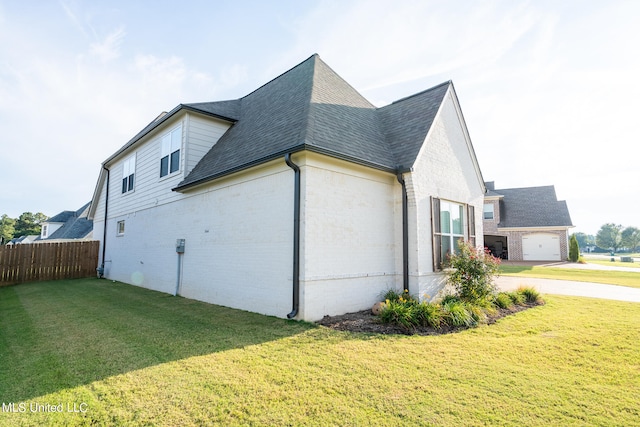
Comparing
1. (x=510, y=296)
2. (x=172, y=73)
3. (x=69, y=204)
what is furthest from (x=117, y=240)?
(x=69, y=204)

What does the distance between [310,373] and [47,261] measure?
17.3 metres

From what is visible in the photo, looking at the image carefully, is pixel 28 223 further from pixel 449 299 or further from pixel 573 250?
pixel 573 250

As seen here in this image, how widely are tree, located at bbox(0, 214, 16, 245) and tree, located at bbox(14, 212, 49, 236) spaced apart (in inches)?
24.4

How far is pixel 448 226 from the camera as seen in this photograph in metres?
9.12

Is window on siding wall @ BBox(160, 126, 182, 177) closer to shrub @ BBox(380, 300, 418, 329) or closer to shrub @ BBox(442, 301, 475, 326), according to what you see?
shrub @ BBox(380, 300, 418, 329)

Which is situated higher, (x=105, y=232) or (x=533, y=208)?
(x=533, y=208)

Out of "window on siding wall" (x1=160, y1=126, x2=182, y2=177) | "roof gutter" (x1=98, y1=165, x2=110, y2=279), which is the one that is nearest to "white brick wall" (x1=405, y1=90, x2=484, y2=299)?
"window on siding wall" (x1=160, y1=126, x2=182, y2=177)

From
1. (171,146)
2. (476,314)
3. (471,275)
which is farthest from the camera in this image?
(171,146)

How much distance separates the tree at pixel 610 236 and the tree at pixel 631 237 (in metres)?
1.03

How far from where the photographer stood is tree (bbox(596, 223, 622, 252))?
75.1 meters

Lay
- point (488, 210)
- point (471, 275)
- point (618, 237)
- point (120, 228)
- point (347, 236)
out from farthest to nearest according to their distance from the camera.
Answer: point (618, 237) < point (488, 210) < point (120, 228) < point (471, 275) < point (347, 236)

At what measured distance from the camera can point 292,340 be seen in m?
5.16

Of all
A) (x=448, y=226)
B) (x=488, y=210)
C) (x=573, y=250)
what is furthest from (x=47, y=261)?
(x=573, y=250)

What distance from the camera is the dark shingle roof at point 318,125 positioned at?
23.9 ft
